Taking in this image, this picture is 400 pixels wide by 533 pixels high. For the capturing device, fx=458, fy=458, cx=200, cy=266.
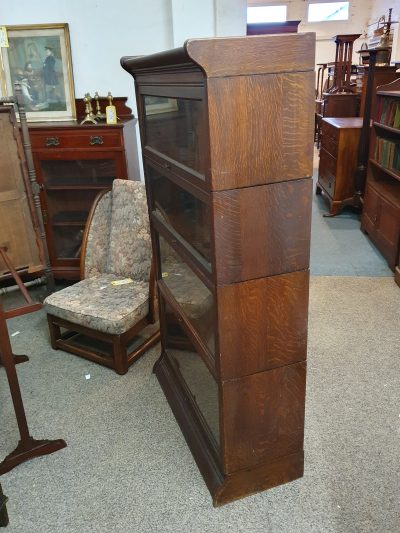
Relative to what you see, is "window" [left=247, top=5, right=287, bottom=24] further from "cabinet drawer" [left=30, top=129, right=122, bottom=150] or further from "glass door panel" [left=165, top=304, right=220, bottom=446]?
"glass door panel" [left=165, top=304, right=220, bottom=446]

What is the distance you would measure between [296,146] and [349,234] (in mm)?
3164

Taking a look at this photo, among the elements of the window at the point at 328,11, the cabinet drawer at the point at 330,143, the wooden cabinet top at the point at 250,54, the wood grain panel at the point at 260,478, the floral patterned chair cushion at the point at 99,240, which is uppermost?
the window at the point at 328,11

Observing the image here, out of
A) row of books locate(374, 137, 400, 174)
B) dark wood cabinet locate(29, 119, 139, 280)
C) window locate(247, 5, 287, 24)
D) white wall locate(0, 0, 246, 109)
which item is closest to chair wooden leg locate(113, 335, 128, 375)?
dark wood cabinet locate(29, 119, 139, 280)

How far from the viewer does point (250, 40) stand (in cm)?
111

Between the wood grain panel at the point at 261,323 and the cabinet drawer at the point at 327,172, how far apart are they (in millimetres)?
3450

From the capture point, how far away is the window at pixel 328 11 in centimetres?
1035

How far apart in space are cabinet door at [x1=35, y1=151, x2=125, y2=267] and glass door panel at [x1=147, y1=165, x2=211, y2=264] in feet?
3.49

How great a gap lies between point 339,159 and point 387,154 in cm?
82

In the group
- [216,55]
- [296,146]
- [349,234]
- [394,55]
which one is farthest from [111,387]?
[394,55]

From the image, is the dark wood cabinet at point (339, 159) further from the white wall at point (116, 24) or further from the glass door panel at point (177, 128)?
the glass door panel at point (177, 128)

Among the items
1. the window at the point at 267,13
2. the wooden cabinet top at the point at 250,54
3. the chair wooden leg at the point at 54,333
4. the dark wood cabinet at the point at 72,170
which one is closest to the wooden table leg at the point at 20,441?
the chair wooden leg at the point at 54,333

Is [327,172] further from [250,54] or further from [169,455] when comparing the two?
→ [250,54]

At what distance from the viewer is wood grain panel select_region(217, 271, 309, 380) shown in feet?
4.43

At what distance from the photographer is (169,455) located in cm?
183
